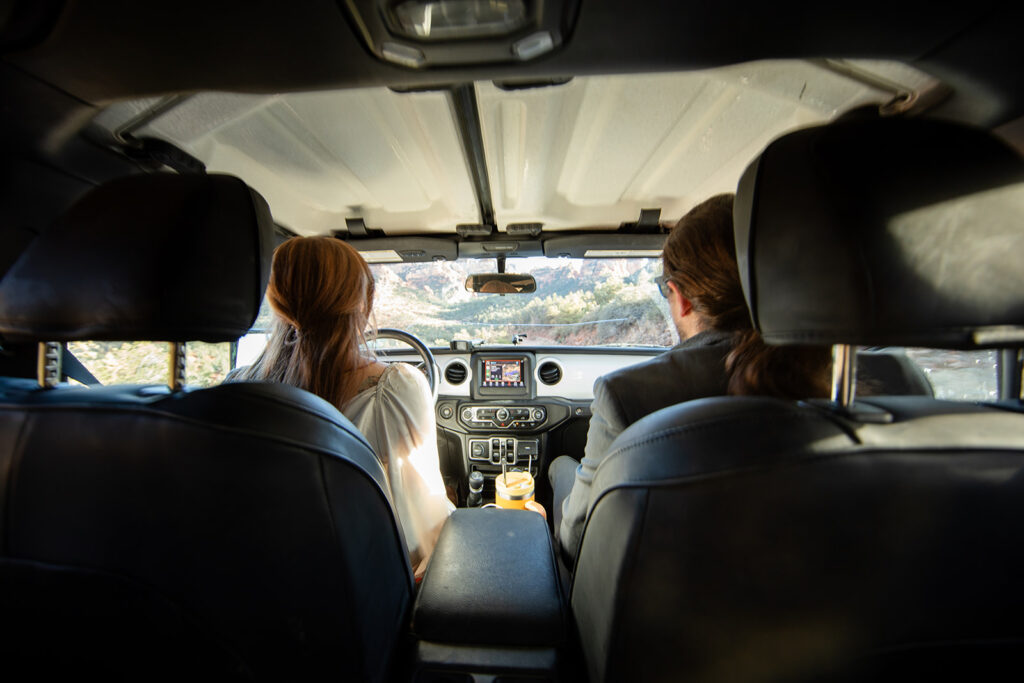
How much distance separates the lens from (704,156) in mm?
1957

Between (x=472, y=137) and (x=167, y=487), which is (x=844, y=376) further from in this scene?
(x=472, y=137)

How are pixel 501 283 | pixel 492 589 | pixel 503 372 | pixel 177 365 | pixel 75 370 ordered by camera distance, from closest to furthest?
pixel 177 365 < pixel 492 589 < pixel 75 370 < pixel 501 283 < pixel 503 372

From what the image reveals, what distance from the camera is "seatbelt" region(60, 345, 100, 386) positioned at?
155cm

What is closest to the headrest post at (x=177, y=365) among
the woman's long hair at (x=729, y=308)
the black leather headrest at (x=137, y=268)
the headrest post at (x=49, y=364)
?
the black leather headrest at (x=137, y=268)

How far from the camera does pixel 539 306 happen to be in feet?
11.7

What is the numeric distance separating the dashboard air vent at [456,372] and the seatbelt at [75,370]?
209 centimetres

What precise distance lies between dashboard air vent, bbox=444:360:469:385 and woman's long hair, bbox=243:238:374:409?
1864mm

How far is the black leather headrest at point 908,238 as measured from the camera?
581 millimetres

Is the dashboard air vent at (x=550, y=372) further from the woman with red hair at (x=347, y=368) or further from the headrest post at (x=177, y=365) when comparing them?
the headrest post at (x=177, y=365)

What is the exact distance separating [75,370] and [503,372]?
243 cm

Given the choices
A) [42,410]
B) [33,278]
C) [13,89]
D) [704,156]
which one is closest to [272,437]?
[42,410]

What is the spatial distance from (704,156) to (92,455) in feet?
8.21

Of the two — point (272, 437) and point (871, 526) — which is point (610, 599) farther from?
point (272, 437)

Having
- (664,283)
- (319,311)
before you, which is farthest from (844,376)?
(319,311)
